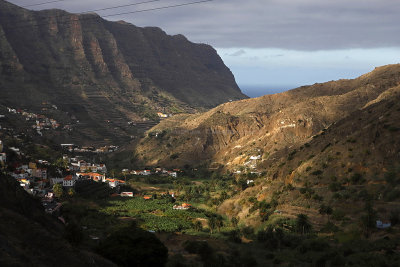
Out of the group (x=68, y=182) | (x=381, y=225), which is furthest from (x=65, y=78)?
(x=381, y=225)

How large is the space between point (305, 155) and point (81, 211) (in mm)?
29536

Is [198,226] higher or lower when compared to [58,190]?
lower

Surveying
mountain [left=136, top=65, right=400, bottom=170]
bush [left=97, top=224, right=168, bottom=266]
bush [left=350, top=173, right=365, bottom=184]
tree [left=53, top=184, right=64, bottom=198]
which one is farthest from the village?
bush [left=350, top=173, right=365, bottom=184]

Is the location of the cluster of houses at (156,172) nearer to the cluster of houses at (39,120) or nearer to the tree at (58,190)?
the cluster of houses at (39,120)

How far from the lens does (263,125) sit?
109938 mm

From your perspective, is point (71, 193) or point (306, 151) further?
point (306, 151)

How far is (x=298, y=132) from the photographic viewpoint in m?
93.4

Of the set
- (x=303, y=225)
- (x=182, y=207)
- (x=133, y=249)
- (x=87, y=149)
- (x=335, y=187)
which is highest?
(x=87, y=149)

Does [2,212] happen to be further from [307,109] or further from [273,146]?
[307,109]

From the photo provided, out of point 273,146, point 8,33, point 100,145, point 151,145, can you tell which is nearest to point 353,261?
point 273,146

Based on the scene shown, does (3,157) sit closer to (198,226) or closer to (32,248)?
(198,226)

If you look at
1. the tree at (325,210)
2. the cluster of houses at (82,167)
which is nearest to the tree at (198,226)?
the tree at (325,210)

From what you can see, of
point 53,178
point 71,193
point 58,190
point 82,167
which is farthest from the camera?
point 82,167

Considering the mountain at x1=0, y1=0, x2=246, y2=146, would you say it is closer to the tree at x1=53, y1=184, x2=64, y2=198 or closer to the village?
the village
